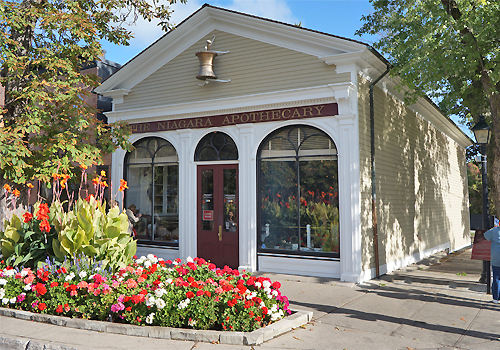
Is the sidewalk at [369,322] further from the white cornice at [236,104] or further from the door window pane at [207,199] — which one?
the white cornice at [236,104]

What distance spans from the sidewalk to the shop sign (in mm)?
3750

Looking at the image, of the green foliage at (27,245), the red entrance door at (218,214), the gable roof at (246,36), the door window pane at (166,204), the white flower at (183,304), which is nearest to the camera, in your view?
the white flower at (183,304)

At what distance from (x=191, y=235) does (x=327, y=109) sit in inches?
189

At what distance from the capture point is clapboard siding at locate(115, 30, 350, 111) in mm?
10453

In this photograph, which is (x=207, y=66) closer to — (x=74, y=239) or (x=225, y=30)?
(x=225, y=30)

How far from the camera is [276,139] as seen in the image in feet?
35.5

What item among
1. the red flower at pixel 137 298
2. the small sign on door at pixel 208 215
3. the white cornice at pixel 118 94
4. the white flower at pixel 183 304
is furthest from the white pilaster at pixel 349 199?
the white cornice at pixel 118 94

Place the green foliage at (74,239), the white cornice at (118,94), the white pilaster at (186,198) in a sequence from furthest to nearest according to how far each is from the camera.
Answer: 1. the white cornice at (118,94)
2. the white pilaster at (186,198)
3. the green foliage at (74,239)

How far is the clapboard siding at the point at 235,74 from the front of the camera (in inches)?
412

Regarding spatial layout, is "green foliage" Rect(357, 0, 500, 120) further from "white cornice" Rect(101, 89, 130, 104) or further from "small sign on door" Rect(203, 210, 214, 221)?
"white cornice" Rect(101, 89, 130, 104)

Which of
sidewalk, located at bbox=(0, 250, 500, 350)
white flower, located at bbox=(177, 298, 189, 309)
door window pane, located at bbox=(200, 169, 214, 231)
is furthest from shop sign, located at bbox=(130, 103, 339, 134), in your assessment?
white flower, located at bbox=(177, 298, 189, 309)

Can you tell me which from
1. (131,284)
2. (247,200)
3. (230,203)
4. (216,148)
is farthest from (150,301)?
(216,148)

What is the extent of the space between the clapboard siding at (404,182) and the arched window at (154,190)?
514 centimetres

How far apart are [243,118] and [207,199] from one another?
2312 mm
